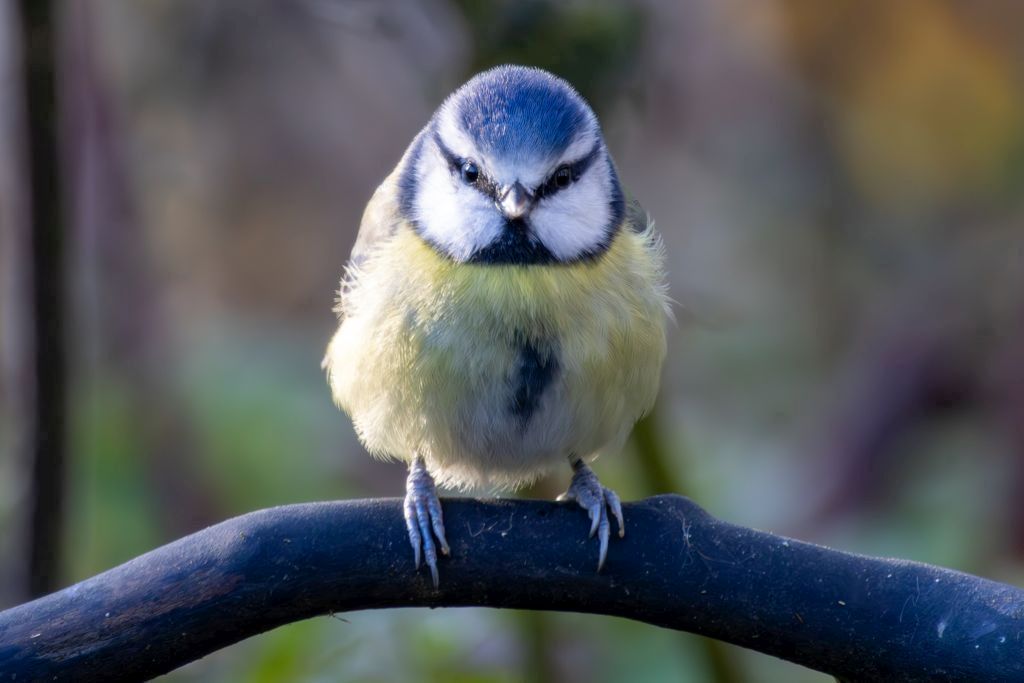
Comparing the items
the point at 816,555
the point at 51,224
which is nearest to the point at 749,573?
the point at 816,555

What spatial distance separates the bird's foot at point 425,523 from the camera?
1297 millimetres

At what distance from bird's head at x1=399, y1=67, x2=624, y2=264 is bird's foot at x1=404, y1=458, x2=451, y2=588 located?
30 cm

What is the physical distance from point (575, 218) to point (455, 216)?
15 cm

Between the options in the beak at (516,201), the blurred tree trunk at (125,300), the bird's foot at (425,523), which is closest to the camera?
the bird's foot at (425,523)

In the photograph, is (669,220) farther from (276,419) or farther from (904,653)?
(904,653)

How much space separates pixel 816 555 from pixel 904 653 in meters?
0.12

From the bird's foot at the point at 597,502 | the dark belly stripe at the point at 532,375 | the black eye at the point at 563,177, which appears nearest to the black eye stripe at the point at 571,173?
the black eye at the point at 563,177

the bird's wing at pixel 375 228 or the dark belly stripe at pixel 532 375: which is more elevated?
the bird's wing at pixel 375 228

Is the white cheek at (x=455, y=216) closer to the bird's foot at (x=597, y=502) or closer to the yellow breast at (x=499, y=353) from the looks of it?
the yellow breast at (x=499, y=353)

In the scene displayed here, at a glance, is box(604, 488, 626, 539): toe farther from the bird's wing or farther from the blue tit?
the bird's wing

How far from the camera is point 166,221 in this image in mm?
3811

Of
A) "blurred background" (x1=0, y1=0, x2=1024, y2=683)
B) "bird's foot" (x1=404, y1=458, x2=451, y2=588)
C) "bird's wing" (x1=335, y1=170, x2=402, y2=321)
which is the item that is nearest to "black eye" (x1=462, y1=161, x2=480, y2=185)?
"bird's wing" (x1=335, y1=170, x2=402, y2=321)

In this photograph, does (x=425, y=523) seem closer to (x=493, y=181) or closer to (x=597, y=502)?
(x=597, y=502)

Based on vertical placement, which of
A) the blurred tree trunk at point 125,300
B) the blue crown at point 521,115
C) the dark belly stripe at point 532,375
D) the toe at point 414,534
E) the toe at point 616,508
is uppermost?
the blurred tree trunk at point 125,300
